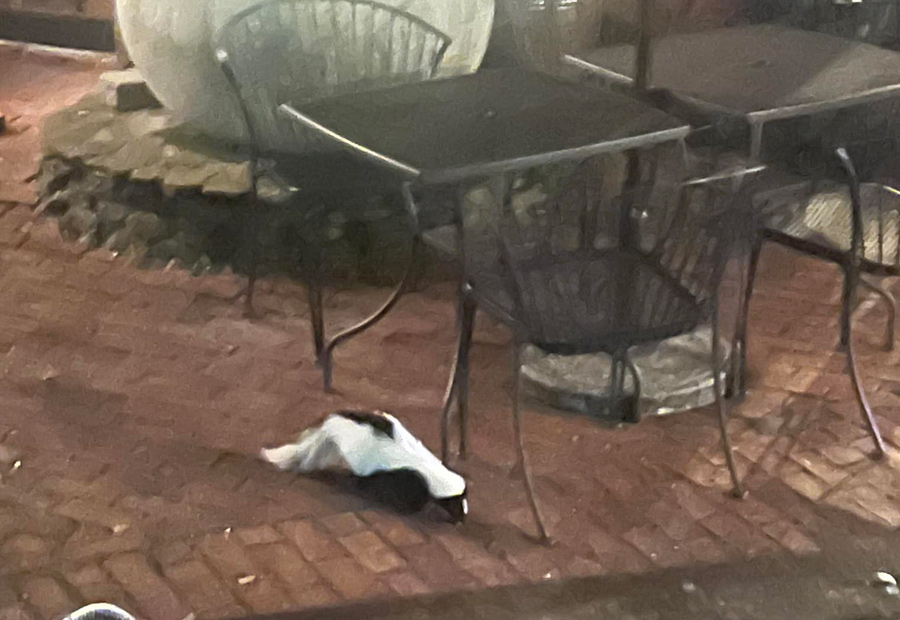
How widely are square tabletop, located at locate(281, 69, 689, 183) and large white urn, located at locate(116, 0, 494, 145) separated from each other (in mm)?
559

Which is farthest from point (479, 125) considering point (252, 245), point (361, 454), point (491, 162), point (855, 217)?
point (252, 245)

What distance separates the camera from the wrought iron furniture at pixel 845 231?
2121 mm

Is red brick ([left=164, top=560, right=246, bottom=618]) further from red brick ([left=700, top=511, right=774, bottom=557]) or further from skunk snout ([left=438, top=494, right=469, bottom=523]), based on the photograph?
red brick ([left=700, top=511, right=774, bottom=557])

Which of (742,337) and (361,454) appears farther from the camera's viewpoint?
(742,337)

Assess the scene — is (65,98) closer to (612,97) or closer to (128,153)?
(128,153)

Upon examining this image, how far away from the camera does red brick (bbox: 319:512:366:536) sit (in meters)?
1.95

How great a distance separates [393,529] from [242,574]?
30cm

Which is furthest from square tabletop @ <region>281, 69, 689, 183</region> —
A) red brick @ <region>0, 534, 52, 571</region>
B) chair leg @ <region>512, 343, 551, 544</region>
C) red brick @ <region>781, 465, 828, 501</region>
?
red brick @ <region>0, 534, 52, 571</region>

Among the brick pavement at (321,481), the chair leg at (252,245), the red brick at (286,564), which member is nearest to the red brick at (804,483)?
the brick pavement at (321,481)

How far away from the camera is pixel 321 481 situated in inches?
82.8

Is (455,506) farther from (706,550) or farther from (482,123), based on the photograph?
(482,123)

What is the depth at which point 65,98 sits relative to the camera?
3.44 m

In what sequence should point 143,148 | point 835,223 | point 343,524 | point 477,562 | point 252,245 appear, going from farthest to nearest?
point 143,148, point 252,245, point 835,223, point 343,524, point 477,562

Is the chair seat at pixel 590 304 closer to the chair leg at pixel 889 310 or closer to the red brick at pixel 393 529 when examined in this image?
the red brick at pixel 393 529
